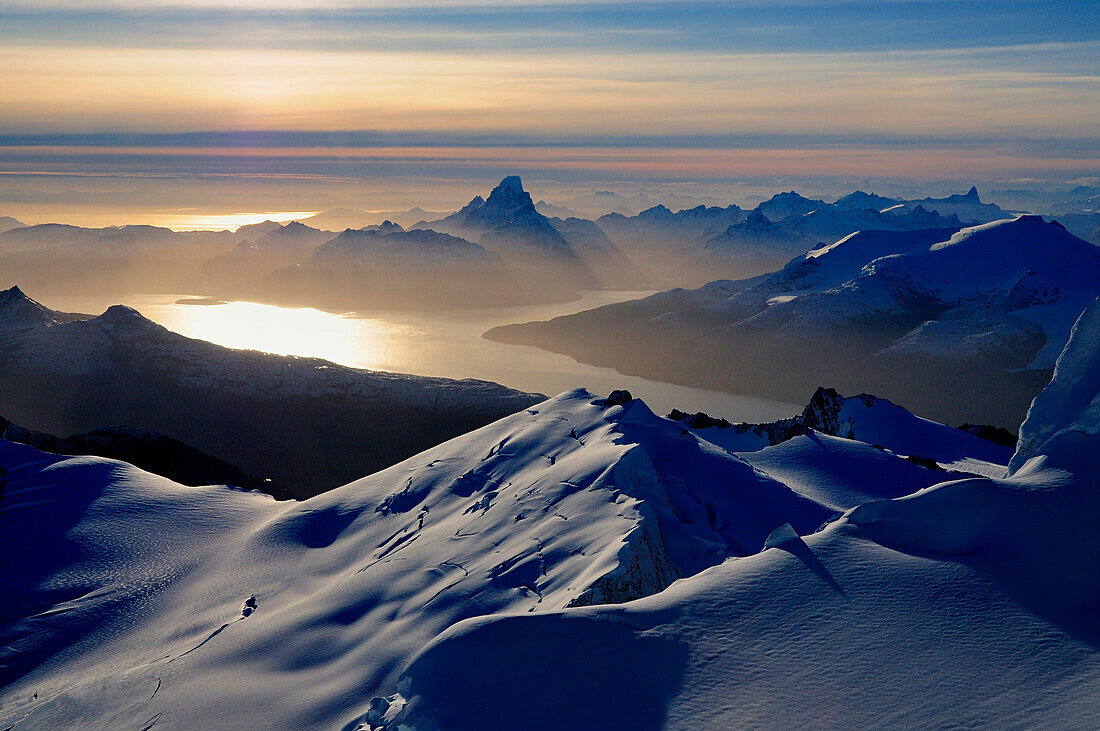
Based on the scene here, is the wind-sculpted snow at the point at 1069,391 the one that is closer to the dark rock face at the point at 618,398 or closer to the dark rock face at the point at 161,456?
the dark rock face at the point at 618,398

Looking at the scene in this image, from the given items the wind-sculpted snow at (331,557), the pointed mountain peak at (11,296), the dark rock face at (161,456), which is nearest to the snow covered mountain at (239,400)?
the pointed mountain peak at (11,296)

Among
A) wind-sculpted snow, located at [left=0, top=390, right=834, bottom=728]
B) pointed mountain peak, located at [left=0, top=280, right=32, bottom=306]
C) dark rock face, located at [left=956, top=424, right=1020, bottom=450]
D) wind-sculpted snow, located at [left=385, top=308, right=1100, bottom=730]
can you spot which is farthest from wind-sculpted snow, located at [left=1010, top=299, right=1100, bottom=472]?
pointed mountain peak, located at [left=0, top=280, right=32, bottom=306]

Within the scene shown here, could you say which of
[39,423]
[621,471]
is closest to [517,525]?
[621,471]

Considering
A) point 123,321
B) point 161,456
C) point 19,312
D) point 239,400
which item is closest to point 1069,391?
point 161,456

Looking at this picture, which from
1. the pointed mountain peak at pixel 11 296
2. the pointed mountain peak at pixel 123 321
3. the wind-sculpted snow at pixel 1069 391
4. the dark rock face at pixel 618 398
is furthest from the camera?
the pointed mountain peak at pixel 11 296

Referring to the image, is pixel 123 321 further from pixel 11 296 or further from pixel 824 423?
pixel 824 423

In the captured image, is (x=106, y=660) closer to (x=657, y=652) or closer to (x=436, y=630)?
(x=436, y=630)
